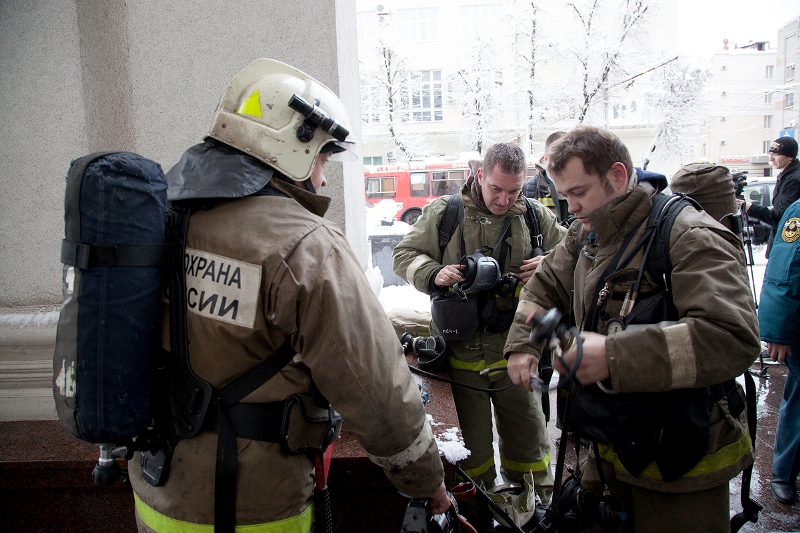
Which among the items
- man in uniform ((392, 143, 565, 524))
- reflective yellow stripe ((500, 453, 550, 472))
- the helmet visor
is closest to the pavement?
reflective yellow stripe ((500, 453, 550, 472))

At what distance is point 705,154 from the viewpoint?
131ft

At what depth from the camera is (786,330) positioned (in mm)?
3055

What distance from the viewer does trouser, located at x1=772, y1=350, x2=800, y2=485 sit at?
127 inches

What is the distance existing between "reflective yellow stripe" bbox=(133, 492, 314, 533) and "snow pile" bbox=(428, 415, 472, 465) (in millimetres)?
1048

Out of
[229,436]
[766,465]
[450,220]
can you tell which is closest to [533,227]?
[450,220]

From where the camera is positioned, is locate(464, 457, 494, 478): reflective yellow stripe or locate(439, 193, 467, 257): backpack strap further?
locate(439, 193, 467, 257): backpack strap

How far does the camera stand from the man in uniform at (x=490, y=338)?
3043 mm

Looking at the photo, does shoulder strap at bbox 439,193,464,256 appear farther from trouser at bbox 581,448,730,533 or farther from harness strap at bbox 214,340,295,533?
harness strap at bbox 214,340,295,533

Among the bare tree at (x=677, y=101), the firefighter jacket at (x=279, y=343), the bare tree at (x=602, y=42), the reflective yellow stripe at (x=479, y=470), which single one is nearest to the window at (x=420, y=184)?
the bare tree at (x=602, y=42)

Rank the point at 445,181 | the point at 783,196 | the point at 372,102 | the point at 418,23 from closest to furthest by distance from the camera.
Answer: the point at 783,196 < the point at 445,181 < the point at 372,102 < the point at 418,23

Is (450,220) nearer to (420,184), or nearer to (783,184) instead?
(783,184)

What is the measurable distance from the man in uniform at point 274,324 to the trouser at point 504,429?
1569 mm

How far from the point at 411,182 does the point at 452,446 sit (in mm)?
22435

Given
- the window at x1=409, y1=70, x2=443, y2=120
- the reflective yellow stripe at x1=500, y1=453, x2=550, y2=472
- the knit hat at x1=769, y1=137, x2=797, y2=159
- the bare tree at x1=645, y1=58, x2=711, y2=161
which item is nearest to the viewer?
the reflective yellow stripe at x1=500, y1=453, x2=550, y2=472
